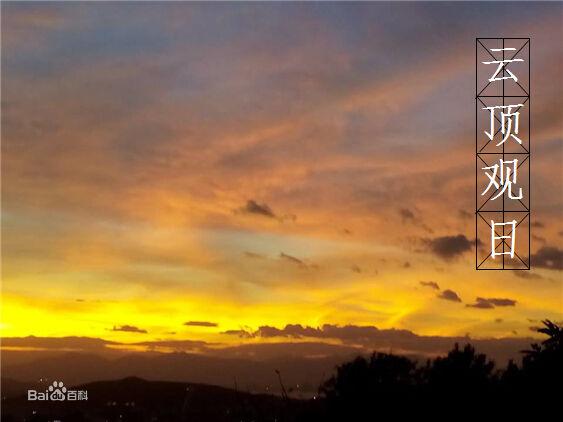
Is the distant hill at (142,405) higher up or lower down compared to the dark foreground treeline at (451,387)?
lower down

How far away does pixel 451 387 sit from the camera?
36062 millimetres

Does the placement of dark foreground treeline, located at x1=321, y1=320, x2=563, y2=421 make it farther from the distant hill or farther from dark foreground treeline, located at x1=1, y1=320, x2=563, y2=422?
the distant hill

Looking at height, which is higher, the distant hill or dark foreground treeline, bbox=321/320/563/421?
dark foreground treeline, bbox=321/320/563/421

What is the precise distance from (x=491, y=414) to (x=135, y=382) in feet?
Answer: 546

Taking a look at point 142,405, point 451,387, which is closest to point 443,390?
point 451,387

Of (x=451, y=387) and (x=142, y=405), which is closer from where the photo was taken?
(x=451, y=387)

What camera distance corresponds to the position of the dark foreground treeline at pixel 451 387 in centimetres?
3139

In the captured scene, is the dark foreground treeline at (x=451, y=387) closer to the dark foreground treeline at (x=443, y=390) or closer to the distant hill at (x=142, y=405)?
the dark foreground treeline at (x=443, y=390)

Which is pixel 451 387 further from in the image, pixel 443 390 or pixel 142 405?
pixel 142 405

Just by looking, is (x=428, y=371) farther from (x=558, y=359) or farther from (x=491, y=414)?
(x=558, y=359)

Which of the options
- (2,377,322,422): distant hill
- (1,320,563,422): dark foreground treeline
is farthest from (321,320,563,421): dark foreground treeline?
(2,377,322,422): distant hill

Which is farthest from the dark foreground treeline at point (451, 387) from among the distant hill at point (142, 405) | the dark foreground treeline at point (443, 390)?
the distant hill at point (142, 405)

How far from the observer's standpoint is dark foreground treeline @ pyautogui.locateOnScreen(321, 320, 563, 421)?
31391mm

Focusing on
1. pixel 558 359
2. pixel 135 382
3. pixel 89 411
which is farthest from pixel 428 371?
pixel 135 382
